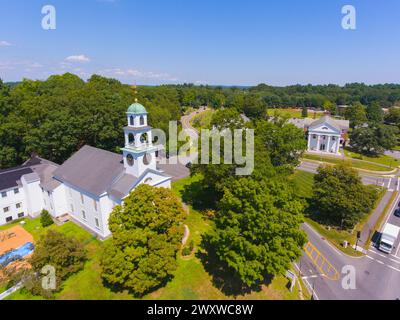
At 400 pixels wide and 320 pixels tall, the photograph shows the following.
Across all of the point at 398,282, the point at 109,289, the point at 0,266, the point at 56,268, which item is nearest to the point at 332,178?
the point at 398,282

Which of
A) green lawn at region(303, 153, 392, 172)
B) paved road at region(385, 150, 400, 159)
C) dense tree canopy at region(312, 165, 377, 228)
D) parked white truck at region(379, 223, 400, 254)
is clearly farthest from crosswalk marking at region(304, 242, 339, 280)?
paved road at region(385, 150, 400, 159)

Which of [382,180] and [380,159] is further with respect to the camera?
[380,159]

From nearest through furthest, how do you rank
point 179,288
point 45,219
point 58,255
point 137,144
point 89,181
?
point 58,255
point 179,288
point 137,144
point 89,181
point 45,219

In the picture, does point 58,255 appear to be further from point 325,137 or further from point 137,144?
point 325,137

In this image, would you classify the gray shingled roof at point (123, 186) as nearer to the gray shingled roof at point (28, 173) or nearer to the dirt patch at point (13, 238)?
the gray shingled roof at point (28, 173)

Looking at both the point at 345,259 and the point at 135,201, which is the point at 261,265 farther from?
the point at 345,259

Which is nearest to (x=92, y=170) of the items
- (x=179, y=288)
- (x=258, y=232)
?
(x=179, y=288)

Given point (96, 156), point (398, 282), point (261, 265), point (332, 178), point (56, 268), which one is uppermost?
point (96, 156)
